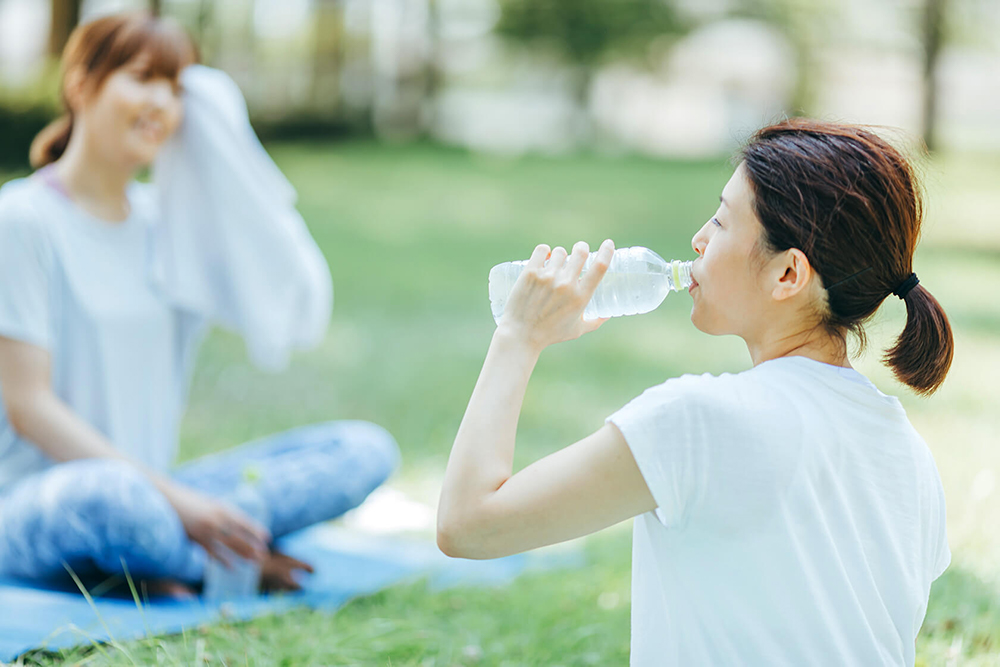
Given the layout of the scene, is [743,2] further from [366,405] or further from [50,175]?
[50,175]

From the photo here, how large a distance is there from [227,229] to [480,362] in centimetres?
376

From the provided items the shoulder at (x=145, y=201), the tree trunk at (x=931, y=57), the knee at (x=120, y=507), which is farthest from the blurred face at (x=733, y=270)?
the tree trunk at (x=931, y=57)

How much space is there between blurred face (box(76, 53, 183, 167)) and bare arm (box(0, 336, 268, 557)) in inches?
27.9

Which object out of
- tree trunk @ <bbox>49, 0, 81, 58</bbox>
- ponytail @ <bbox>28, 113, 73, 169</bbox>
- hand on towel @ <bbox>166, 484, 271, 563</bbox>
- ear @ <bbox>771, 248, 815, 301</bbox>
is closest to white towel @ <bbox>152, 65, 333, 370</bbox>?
ponytail @ <bbox>28, 113, 73, 169</bbox>

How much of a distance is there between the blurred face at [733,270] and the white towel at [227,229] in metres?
2.09

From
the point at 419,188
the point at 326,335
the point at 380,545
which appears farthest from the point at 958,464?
the point at 419,188

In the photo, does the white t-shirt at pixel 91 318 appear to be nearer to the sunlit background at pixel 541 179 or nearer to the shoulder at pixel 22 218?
the shoulder at pixel 22 218

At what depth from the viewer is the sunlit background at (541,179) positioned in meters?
3.47

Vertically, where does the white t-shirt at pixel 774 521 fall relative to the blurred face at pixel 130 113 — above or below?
below

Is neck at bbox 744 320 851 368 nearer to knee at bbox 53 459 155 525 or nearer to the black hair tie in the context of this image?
the black hair tie

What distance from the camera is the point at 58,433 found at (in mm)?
3061

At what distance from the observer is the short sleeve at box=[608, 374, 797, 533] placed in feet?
5.04

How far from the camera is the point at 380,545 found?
13.1 feet

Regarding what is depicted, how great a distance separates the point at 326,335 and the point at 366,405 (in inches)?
78.2
